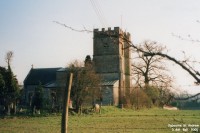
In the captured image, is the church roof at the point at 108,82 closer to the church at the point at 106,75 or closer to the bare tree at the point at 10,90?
the church at the point at 106,75

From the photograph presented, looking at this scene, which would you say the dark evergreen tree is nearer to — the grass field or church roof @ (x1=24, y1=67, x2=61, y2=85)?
the grass field

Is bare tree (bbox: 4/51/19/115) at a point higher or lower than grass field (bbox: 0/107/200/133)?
higher

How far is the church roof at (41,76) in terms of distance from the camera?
63100 mm

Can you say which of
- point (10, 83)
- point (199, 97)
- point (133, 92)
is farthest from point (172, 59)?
point (133, 92)

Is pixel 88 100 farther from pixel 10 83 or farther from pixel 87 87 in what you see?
pixel 10 83

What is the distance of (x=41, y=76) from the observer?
2547 inches

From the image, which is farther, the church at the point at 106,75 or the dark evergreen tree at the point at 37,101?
the church at the point at 106,75

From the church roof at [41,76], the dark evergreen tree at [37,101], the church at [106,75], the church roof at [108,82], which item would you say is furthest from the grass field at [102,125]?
the church roof at [41,76]

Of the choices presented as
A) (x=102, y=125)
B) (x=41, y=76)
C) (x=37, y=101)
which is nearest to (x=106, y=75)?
(x=41, y=76)

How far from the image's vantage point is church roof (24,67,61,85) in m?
63.1

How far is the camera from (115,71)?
57.0 m

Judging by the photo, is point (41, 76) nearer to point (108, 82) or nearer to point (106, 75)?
point (106, 75)

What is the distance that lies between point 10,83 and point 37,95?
12.2ft

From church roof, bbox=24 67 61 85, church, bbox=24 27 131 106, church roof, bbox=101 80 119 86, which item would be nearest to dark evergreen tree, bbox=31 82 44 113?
church, bbox=24 27 131 106
